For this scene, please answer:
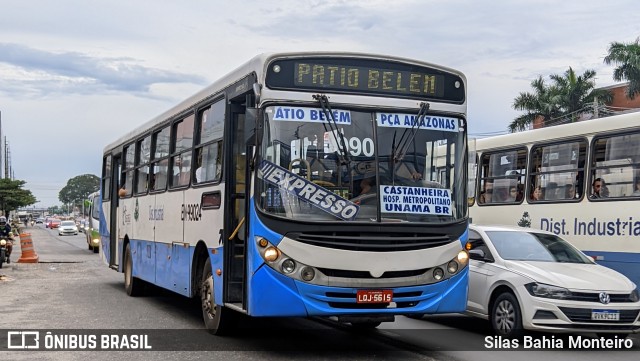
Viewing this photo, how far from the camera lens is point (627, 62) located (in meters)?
42.9

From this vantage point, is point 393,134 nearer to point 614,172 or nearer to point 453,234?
point 453,234

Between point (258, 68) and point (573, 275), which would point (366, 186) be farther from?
point (573, 275)

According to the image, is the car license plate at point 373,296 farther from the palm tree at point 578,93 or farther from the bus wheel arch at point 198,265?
the palm tree at point 578,93

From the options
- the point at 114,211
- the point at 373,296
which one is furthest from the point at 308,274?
the point at 114,211

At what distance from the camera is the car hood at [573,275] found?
1014 centimetres

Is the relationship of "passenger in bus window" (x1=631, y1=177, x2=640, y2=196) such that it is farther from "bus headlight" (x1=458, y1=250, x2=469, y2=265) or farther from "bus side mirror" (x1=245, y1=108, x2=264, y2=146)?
"bus side mirror" (x1=245, y1=108, x2=264, y2=146)

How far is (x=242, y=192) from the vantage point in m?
9.57

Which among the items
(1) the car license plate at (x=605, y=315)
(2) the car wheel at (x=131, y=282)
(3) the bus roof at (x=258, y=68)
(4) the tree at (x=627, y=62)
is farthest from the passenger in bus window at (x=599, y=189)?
(4) the tree at (x=627, y=62)

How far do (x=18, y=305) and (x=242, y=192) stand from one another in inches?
263

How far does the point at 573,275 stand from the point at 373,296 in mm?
3322

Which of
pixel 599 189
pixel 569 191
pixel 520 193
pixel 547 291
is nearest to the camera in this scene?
pixel 547 291

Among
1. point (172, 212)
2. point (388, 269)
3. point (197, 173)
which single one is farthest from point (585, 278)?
point (172, 212)

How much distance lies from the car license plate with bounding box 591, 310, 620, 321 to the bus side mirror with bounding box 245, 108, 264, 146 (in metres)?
4.72

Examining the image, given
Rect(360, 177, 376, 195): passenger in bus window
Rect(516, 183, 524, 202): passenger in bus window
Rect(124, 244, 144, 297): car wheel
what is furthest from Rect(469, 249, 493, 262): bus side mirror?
Rect(124, 244, 144, 297): car wheel
